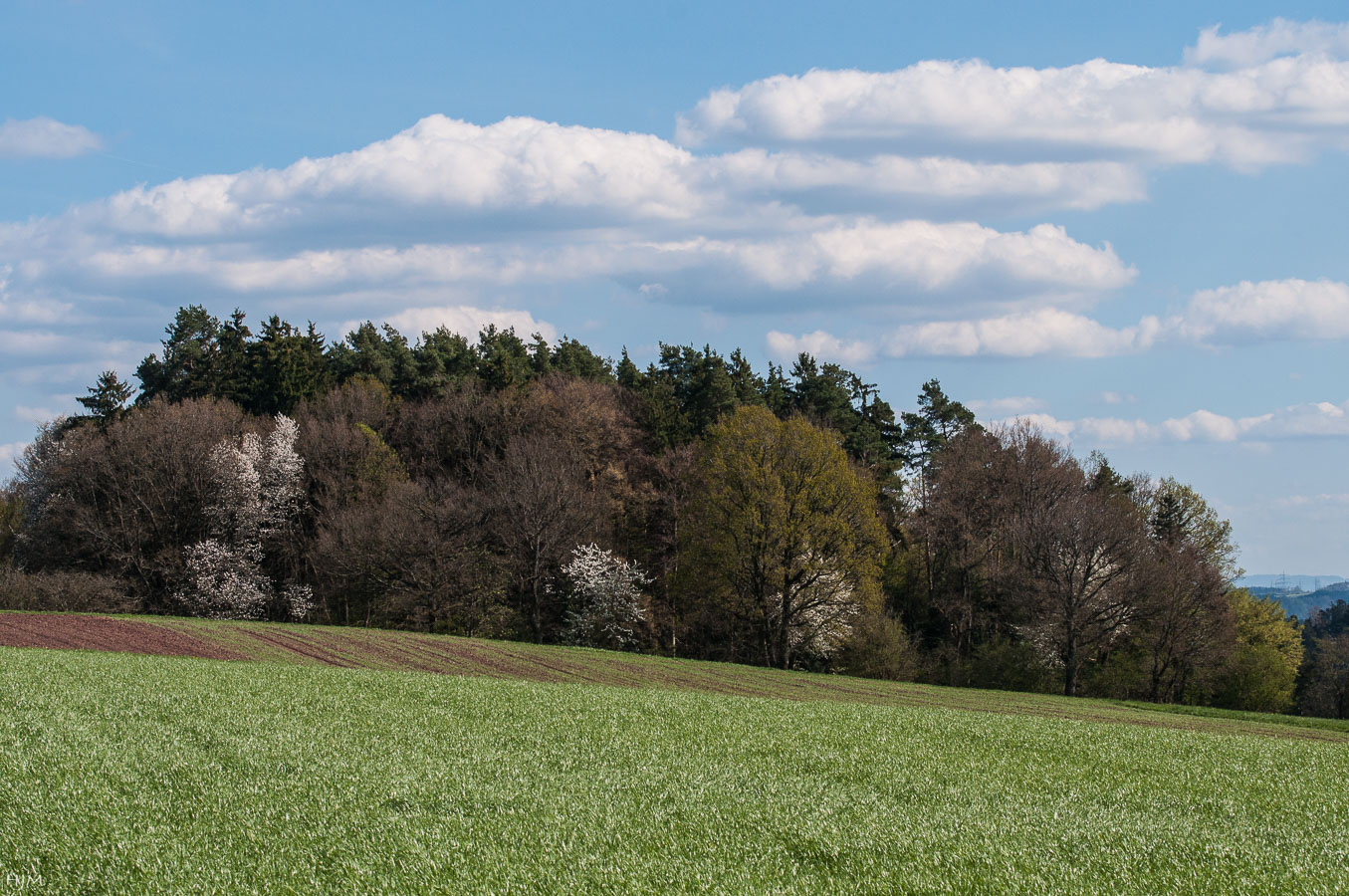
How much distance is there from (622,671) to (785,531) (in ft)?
64.4

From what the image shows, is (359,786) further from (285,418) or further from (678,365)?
(678,365)

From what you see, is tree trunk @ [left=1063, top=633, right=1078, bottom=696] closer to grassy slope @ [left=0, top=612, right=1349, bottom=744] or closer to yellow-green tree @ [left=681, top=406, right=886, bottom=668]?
yellow-green tree @ [left=681, top=406, right=886, bottom=668]

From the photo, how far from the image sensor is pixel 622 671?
42312mm

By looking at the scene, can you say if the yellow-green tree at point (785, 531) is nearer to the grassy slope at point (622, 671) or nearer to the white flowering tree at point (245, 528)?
the grassy slope at point (622, 671)

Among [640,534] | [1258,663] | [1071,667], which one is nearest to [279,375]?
[640,534]

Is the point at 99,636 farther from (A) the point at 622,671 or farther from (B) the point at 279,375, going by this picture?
(B) the point at 279,375

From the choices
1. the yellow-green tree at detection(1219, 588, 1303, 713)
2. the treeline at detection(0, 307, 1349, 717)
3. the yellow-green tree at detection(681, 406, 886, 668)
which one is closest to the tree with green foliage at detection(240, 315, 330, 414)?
the treeline at detection(0, 307, 1349, 717)

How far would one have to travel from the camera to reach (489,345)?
110 meters

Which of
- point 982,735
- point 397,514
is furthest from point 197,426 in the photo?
point 982,735

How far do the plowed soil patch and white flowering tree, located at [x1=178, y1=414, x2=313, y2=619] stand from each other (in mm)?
25901

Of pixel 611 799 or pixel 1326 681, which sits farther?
pixel 1326 681

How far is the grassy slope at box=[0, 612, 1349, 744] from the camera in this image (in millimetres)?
36875

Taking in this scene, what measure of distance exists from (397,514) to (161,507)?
1865 centimetres

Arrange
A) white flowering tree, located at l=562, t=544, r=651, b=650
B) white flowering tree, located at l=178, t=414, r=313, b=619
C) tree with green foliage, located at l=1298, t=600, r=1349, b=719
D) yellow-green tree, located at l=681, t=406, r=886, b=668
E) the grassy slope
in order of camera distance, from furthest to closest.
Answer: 1. tree with green foliage, located at l=1298, t=600, r=1349, b=719
2. white flowering tree, located at l=178, t=414, r=313, b=619
3. white flowering tree, located at l=562, t=544, r=651, b=650
4. yellow-green tree, located at l=681, t=406, r=886, b=668
5. the grassy slope
